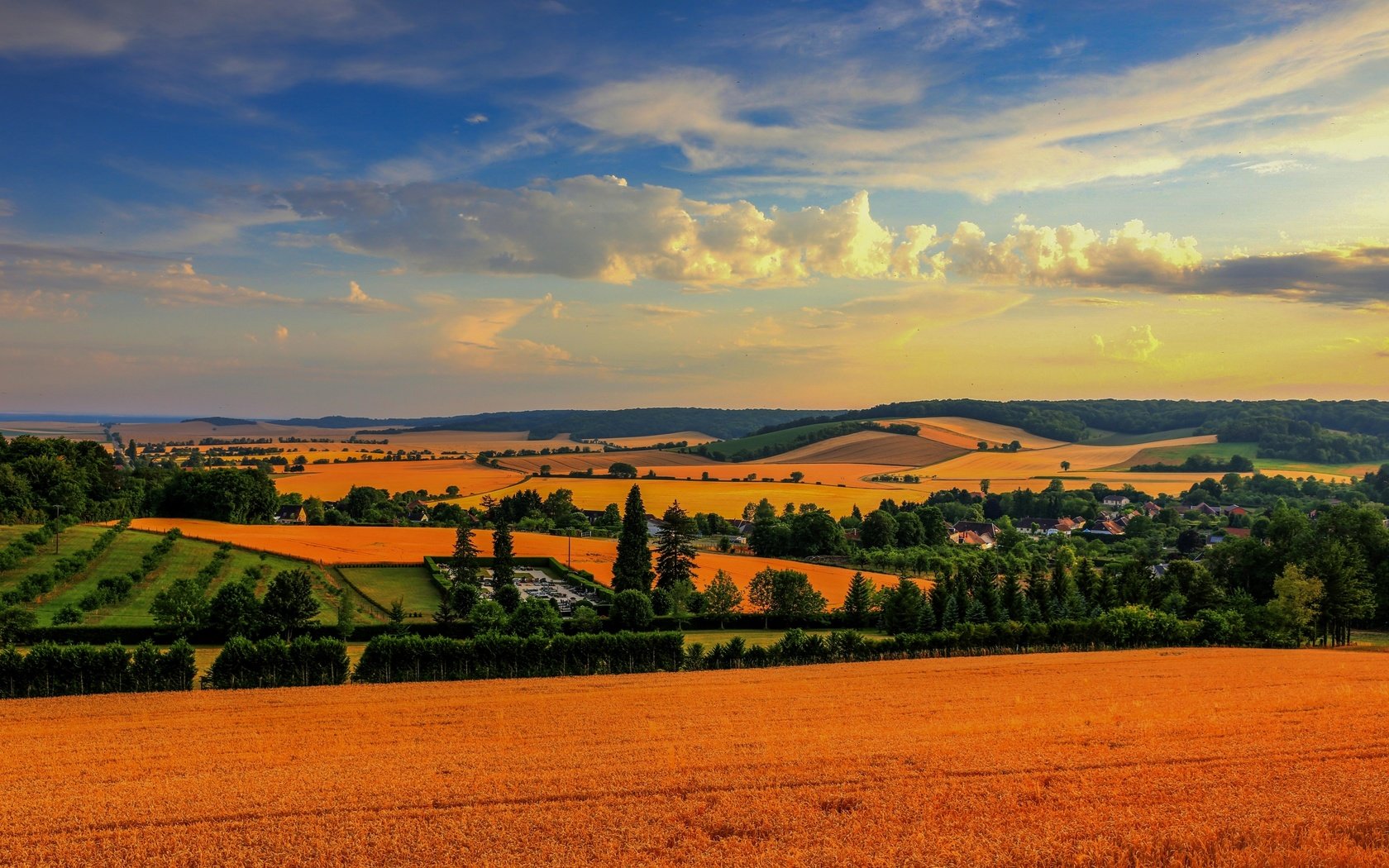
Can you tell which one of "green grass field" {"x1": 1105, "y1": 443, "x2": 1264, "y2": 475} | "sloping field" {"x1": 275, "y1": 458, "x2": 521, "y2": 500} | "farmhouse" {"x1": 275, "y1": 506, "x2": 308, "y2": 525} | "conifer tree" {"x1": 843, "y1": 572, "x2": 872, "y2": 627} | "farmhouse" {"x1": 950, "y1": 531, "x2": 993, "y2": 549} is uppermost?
"green grass field" {"x1": 1105, "y1": 443, "x2": 1264, "y2": 475}

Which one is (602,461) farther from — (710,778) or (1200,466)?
(710,778)

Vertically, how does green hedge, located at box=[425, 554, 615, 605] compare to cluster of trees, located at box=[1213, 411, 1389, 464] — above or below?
below

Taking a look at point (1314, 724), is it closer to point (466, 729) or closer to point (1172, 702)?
point (1172, 702)

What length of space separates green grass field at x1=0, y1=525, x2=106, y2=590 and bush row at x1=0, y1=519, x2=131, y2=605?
68 centimetres

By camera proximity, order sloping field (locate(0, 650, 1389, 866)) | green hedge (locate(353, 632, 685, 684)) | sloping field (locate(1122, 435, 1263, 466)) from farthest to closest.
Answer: sloping field (locate(1122, 435, 1263, 466))
green hedge (locate(353, 632, 685, 684))
sloping field (locate(0, 650, 1389, 866))

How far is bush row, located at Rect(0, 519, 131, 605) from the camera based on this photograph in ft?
187

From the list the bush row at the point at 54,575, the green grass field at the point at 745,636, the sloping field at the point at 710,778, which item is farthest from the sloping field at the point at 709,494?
the sloping field at the point at 710,778

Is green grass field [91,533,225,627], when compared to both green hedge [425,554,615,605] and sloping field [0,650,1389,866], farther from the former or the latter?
sloping field [0,650,1389,866]

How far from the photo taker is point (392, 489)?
13950 cm

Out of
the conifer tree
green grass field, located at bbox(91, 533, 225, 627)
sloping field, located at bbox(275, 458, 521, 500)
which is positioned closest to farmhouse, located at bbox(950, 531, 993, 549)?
the conifer tree

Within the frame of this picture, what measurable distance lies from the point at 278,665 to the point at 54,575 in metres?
32.0

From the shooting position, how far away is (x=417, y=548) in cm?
8650

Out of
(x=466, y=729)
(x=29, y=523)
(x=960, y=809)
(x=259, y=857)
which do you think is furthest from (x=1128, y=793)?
(x=29, y=523)

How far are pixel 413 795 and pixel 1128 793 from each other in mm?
15357
